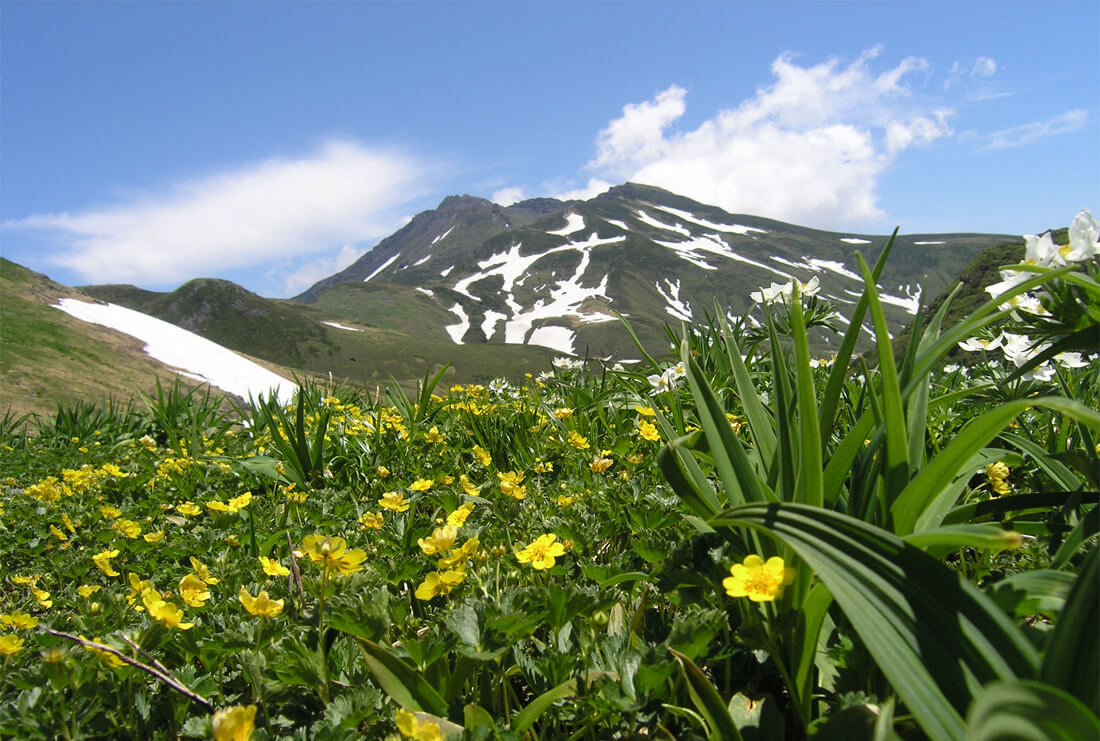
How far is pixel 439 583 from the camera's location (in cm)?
132

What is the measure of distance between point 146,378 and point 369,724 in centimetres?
2432

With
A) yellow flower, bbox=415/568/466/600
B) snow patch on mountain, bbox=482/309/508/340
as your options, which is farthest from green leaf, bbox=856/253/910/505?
snow patch on mountain, bbox=482/309/508/340

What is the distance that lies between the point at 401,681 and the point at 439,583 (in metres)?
0.22

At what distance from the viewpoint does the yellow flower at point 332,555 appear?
1250mm

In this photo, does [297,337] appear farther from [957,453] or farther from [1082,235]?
[957,453]

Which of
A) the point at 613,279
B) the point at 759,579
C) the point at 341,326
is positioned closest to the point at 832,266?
the point at 613,279

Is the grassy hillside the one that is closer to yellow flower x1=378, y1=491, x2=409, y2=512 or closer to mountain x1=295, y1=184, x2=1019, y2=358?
yellow flower x1=378, y1=491, x2=409, y2=512

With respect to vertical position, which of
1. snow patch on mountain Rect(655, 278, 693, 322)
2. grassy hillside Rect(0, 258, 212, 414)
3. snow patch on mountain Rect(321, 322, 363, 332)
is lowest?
grassy hillside Rect(0, 258, 212, 414)

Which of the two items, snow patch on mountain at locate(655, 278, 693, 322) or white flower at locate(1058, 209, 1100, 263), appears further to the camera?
snow patch on mountain at locate(655, 278, 693, 322)

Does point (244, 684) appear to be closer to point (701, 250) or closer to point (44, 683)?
point (44, 683)

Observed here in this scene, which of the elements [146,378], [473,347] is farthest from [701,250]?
[146,378]

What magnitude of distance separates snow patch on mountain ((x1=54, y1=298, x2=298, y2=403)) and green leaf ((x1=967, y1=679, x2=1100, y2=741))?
71.2 ft

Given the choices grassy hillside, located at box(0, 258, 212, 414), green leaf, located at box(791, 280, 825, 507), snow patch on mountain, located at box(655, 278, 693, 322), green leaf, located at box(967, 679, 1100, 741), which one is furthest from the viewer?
snow patch on mountain, located at box(655, 278, 693, 322)

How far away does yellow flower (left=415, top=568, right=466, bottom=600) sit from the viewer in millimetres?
1234
